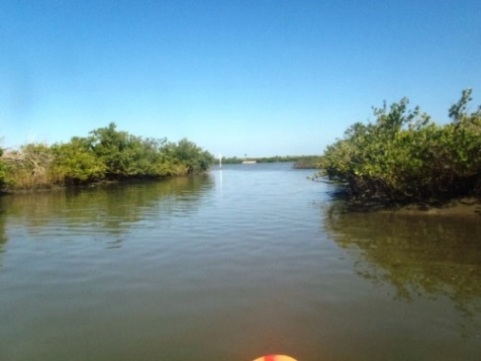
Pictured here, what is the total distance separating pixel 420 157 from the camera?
15195 mm

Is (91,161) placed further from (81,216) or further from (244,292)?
(244,292)

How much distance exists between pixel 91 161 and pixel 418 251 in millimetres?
33596

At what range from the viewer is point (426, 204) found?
16516 millimetres

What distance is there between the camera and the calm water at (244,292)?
213 inches

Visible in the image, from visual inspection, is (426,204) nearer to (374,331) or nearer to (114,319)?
(374,331)

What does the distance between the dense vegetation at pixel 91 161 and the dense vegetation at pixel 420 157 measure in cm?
2493

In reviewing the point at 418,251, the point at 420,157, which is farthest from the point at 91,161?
the point at 418,251

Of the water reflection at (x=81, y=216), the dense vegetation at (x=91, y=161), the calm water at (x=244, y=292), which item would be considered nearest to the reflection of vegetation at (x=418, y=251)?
the calm water at (x=244, y=292)

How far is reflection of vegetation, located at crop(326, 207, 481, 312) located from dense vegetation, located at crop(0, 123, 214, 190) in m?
25.8

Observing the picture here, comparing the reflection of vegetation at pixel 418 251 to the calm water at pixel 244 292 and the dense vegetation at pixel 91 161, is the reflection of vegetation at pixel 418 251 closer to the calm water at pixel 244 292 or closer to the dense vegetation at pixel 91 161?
the calm water at pixel 244 292

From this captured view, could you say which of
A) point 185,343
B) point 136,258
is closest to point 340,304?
point 185,343

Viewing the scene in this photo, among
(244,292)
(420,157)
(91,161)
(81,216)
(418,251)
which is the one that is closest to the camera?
(244,292)

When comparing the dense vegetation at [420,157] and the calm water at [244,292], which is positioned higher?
the dense vegetation at [420,157]

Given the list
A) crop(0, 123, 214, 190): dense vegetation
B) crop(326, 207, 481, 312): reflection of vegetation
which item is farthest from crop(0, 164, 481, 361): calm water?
crop(0, 123, 214, 190): dense vegetation
